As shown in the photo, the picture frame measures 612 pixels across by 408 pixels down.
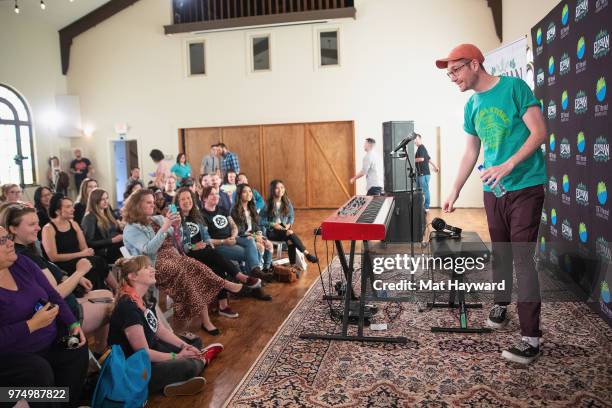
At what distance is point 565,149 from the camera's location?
4328mm

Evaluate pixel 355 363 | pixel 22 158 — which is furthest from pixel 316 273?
pixel 22 158

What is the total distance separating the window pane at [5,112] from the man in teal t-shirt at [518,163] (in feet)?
35.9

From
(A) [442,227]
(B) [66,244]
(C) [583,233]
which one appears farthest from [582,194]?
(B) [66,244]

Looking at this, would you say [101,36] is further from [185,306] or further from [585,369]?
[585,369]

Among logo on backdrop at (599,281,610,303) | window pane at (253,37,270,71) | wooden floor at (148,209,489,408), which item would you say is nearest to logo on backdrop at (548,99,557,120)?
logo on backdrop at (599,281,610,303)

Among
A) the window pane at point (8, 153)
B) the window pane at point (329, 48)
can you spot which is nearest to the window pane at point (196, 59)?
the window pane at point (329, 48)

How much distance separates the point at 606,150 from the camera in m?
3.43

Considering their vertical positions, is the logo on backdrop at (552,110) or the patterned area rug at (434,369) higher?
the logo on backdrop at (552,110)

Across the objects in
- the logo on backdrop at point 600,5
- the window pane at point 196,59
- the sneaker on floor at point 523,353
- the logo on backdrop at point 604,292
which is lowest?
the sneaker on floor at point 523,353

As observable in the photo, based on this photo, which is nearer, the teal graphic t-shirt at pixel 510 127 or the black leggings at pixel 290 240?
the teal graphic t-shirt at pixel 510 127

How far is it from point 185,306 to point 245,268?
144 centimetres

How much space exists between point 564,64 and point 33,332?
421cm

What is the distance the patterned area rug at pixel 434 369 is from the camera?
2619 mm

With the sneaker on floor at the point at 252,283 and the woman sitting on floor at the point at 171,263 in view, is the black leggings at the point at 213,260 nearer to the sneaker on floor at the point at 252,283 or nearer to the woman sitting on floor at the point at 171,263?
the sneaker on floor at the point at 252,283
